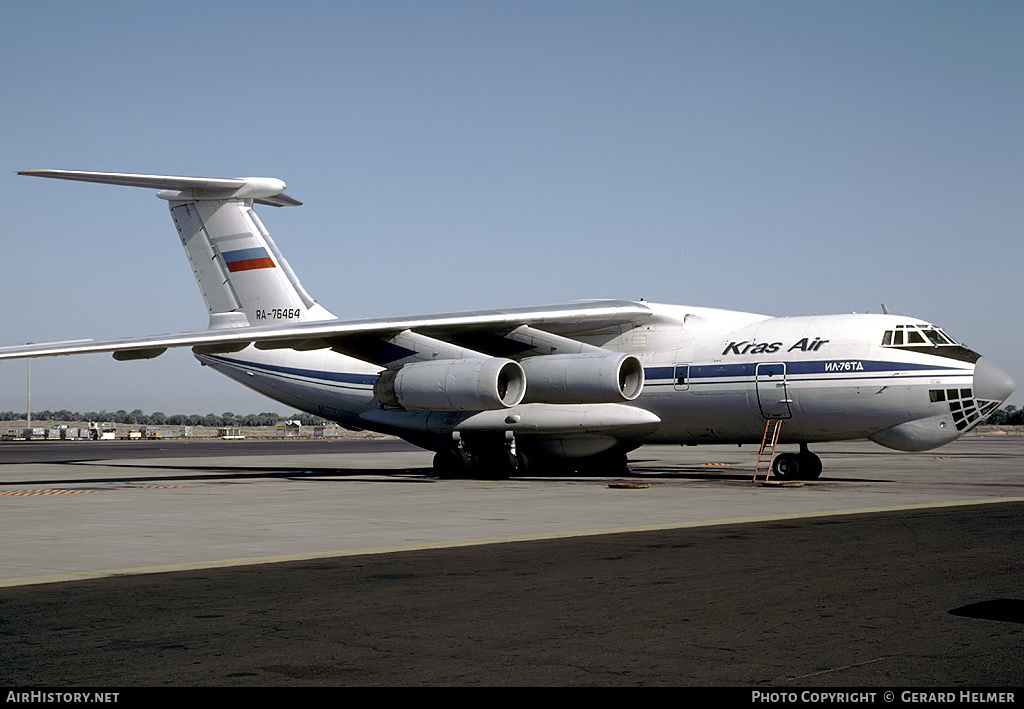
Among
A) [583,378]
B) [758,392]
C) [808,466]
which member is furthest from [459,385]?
[808,466]

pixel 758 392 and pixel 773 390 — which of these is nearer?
pixel 773 390

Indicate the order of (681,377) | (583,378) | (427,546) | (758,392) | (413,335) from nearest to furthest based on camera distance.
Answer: (427,546)
(583,378)
(758,392)
(681,377)
(413,335)

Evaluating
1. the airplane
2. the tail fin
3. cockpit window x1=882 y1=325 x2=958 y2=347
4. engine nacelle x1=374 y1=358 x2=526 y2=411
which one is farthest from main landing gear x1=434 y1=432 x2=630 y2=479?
cockpit window x1=882 y1=325 x2=958 y2=347

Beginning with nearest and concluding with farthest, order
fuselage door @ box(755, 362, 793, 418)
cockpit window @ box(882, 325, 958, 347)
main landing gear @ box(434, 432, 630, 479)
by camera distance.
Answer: cockpit window @ box(882, 325, 958, 347) → fuselage door @ box(755, 362, 793, 418) → main landing gear @ box(434, 432, 630, 479)

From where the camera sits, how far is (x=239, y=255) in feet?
85.9

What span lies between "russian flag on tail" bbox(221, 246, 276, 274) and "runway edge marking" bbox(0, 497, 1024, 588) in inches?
640

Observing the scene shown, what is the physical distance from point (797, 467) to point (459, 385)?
6.56m

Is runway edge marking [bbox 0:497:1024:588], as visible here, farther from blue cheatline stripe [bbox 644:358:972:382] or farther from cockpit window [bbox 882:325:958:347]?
cockpit window [bbox 882:325:958:347]

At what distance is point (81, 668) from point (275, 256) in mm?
22006

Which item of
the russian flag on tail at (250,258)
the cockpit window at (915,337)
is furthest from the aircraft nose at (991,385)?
the russian flag on tail at (250,258)

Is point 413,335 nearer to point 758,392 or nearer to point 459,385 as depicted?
point 459,385

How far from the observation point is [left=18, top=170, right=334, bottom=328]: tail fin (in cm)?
2597

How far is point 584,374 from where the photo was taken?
2084cm
